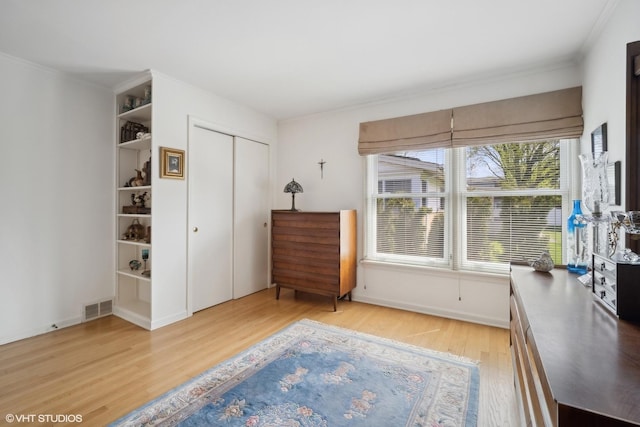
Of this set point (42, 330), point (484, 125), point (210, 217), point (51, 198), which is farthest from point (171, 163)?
point (484, 125)

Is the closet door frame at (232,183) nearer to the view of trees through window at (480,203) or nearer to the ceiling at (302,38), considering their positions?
the ceiling at (302,38)

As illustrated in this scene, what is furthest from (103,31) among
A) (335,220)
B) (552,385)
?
(552,385)

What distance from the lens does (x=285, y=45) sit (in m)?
2.30

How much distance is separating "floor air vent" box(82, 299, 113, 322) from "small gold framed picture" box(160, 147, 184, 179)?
156 centimetres

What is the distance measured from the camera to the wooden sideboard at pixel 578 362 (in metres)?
Answer: 0.56

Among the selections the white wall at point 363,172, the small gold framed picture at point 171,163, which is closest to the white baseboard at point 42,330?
the small gold framed picture at point 171,163

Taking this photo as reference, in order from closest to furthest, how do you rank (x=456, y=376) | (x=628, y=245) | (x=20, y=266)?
(x=628, y=245) → (x=456, y=376) → (x=20, y=266)

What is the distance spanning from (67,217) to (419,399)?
3.48 meters

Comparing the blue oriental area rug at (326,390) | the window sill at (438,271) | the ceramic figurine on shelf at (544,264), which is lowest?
the blue oriental area rug at (326,390)

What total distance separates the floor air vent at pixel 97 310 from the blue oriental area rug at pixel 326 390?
1.85 meters

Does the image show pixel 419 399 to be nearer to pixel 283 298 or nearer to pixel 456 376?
pixel 456 376

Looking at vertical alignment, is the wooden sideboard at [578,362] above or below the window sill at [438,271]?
above

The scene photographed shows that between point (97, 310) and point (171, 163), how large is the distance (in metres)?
1.76

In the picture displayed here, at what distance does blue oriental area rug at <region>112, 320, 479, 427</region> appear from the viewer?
1573mm
